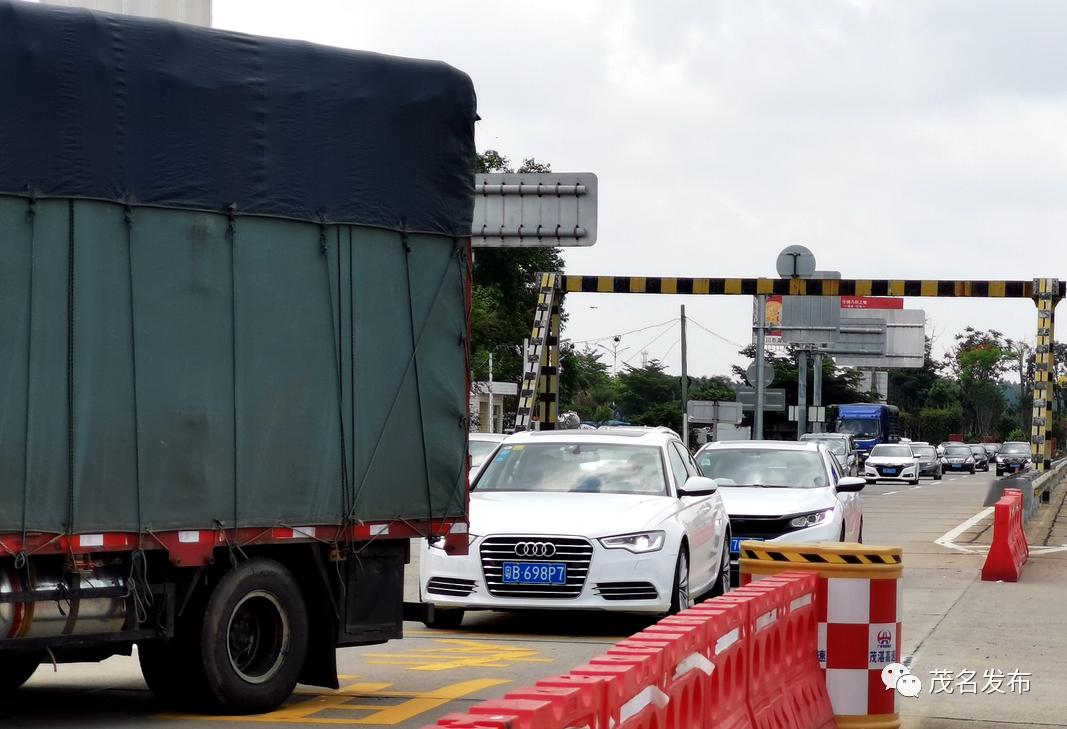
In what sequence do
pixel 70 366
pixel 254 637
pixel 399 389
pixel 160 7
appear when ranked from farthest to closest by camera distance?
pixel 160 7 → pixel 399 389 → pixel 254 637 → pixel 70 366

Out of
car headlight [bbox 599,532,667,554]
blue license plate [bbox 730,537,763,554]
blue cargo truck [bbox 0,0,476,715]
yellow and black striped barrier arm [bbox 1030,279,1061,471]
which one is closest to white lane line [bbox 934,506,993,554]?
yellow and black striped barrier arm [bbox 1030,279,1061,471]

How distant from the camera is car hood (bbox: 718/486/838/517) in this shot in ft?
54.6

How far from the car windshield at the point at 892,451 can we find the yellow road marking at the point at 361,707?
54.8 m

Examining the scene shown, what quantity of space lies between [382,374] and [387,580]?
3.75 ft

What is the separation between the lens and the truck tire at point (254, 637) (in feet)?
28.8

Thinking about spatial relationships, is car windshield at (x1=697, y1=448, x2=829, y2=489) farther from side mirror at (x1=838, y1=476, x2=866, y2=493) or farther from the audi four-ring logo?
the audi four-ring logo

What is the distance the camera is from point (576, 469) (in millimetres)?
14180

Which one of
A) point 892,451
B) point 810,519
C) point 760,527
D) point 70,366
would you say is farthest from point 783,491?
point 892,451

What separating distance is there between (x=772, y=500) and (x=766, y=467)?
165 centimetres

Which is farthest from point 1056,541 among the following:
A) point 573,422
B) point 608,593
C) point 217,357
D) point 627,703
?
point 573,422

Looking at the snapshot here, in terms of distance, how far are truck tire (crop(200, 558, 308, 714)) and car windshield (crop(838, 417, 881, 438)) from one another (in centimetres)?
7530

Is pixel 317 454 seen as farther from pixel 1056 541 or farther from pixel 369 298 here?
pixel 1056 541

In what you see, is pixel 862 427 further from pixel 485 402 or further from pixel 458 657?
pixel 458 657

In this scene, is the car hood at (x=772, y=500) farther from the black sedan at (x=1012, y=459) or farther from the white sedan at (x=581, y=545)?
the black sedan at (x=1012, y=459)
